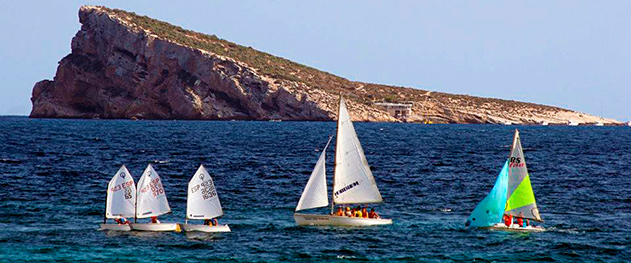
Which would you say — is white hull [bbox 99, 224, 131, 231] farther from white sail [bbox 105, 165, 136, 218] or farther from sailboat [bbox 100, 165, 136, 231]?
white sail [bbox 105, 165, 136, 218]

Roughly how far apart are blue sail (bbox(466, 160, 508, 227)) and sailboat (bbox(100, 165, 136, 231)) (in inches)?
820

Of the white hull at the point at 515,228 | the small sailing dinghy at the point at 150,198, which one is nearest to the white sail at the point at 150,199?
the small sailing dinghy at the point at 150,198

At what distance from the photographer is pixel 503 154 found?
411 ft

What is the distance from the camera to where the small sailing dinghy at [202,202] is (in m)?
49.2

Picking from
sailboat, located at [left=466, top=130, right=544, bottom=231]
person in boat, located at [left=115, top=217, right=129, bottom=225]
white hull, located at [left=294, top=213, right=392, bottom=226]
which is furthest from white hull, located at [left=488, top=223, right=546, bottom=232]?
person in boat, located at [left=115, top=217, right=129, bottom=225]

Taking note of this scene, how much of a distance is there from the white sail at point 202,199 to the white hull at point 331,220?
5.52 m

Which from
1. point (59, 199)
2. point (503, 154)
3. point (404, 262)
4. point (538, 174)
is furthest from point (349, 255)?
point (503, 154)

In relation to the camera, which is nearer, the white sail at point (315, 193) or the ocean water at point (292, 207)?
the ocean water at point (292, 207)

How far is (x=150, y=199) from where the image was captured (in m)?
50.5

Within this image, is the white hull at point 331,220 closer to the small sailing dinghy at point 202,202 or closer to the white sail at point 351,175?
the white sail at point 351,175

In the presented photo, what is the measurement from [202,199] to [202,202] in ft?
0.58

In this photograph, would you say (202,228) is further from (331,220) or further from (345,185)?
(345,185)

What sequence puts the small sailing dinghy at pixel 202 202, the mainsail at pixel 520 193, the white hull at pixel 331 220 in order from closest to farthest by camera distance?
the small sailing dinghy at pixel 202 202
the white hull at pixel 331 220
the mainsail at pixel 520 193

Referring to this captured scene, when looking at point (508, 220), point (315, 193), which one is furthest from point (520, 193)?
point (315, 193)
